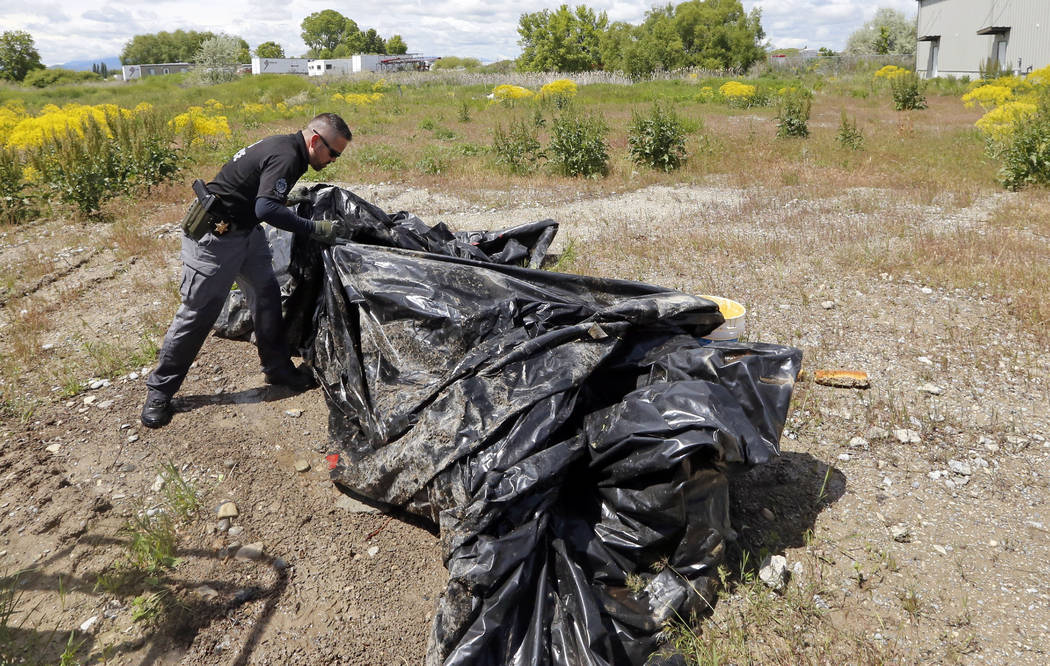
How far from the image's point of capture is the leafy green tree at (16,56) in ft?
179

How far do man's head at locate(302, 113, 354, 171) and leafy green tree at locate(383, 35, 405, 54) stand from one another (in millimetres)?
100348

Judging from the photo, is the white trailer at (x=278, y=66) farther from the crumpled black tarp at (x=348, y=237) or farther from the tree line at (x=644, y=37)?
the crumpled black tarp at (x=348, y=237)

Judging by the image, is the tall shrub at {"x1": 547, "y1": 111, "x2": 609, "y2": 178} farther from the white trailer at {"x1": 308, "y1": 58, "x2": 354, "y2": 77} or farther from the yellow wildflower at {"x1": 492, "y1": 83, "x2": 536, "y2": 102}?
the white trailer at {"x1": 308, "y1": 58, "x2": 354, "y2": 77}

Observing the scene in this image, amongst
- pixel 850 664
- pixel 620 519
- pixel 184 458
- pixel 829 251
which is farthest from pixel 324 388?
pixel 829 251

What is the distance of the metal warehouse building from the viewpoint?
25188 millimetres

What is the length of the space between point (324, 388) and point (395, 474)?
38.1 inches

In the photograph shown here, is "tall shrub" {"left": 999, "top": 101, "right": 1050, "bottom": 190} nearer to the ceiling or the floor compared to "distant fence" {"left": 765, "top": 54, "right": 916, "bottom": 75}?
nearer to the floor

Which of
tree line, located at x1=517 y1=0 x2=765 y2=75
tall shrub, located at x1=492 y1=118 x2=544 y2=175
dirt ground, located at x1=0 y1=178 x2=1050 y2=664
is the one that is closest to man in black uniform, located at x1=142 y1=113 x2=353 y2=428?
dirt ground, located at x1=0 y1=178 x2=1050 y2=664

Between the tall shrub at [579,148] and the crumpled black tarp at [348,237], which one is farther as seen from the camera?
the tall shrub at [579,148]

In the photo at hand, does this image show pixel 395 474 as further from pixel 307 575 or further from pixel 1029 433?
pixel 1029 433

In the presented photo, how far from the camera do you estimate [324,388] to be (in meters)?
3.42

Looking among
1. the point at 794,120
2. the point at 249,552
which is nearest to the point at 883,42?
the point at 794,120

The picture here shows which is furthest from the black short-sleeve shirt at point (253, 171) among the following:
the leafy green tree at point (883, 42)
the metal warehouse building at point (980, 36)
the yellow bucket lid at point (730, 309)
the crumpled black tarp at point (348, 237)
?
the leafy green tree at point (883, 42)

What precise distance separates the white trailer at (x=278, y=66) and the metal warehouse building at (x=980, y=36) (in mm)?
57951
